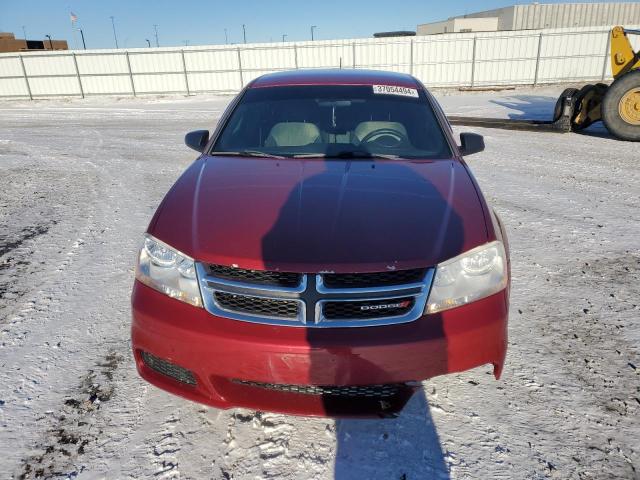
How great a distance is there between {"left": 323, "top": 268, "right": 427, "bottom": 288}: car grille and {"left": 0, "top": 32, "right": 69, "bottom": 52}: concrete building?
36.5m

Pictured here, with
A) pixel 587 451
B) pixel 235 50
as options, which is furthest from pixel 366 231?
pixel 235 50

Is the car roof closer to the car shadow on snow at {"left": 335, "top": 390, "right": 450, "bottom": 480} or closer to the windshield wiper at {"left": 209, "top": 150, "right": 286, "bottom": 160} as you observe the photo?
the windshield wiper at {"left": 209, "top": 150, "right": 286, "bottom": 160}

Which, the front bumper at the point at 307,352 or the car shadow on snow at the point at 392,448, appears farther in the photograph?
the car shadow on snow at the point at 392,448

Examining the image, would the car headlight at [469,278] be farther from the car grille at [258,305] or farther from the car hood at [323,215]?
the car grille at [258,305]

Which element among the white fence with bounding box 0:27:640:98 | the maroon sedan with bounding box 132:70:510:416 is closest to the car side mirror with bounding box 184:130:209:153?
the maroon sedan with bounding box 132:70:510:416

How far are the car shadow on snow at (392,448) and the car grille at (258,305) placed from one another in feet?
2.25

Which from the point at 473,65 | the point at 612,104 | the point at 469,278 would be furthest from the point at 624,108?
the point at 473,65

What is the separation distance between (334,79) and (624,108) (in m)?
7.70

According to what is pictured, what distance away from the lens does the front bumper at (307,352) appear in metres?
1.66

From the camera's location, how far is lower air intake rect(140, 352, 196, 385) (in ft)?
6.07

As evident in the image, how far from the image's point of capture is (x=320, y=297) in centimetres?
170

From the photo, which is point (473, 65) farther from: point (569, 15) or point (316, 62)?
point (569, 15)

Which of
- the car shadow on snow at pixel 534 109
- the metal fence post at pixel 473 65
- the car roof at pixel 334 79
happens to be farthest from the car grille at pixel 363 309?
the metal fence post at pixel 473 65

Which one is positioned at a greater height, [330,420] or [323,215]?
[323,215]
